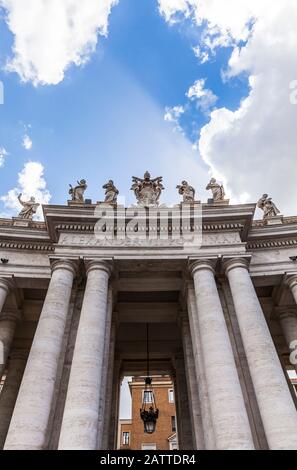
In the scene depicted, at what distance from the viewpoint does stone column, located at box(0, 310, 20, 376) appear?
18.2 metres

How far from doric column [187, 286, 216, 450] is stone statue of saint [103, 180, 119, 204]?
6.57 m

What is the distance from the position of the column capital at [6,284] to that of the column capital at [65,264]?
2654mm

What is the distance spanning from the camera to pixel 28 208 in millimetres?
22281

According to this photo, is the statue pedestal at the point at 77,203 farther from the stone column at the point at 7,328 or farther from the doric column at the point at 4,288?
the stone column at the point at 7,328

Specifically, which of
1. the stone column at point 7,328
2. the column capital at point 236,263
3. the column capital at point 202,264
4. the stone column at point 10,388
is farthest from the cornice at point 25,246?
the column capital at point 236,263

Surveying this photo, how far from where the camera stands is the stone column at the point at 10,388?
1833cm

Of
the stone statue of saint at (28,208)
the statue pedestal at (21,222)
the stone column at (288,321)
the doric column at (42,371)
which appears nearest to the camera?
the doric column at (42,371)

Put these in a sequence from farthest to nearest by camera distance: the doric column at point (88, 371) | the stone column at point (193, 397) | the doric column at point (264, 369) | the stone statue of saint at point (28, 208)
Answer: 1. the stone statue of saint at point (28, 208)
2. the stone column at point (193, 397)
3. the doric column at point (264, 369)
4. the doric column at point (88, 371)

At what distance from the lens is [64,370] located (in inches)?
579

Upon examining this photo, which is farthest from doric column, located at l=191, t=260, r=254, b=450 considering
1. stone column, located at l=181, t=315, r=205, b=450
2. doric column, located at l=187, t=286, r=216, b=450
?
stone column, located at l=181, t=315, r=205, b=450

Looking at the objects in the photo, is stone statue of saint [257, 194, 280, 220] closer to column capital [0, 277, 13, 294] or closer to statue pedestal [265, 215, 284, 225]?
statue pedestal [265, 215, 284, 225]

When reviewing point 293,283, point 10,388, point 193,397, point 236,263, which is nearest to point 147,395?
point 10,388
